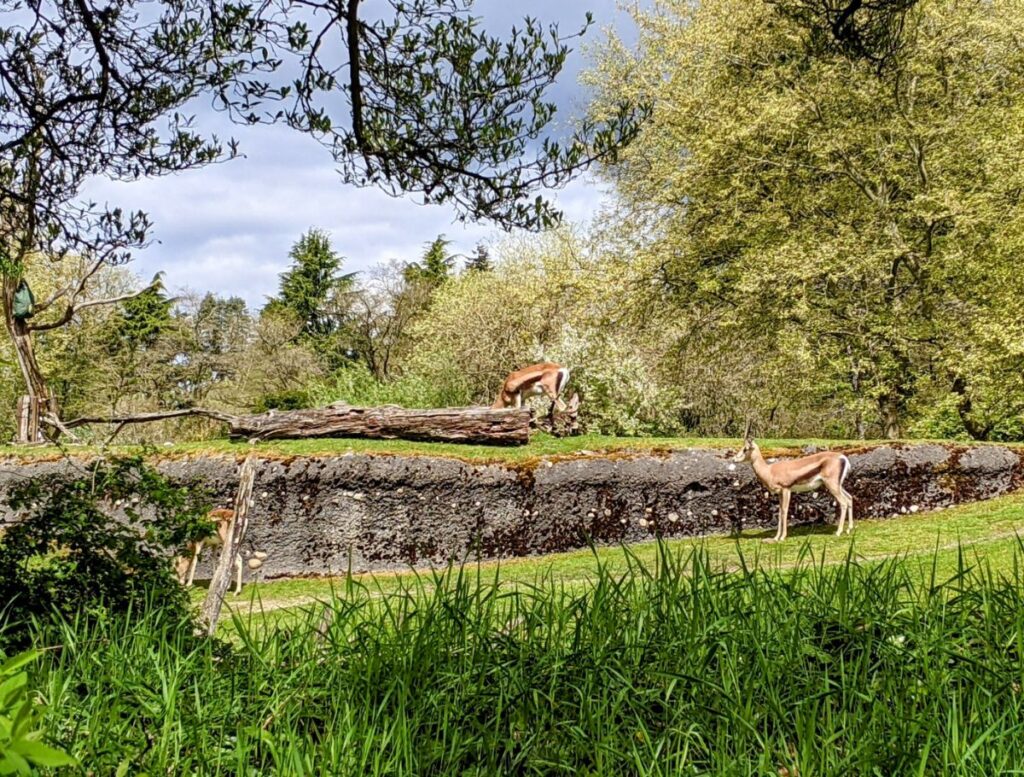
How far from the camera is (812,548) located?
7383 millimetres

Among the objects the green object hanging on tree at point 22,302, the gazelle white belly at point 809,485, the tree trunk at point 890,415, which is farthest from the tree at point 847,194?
the green object hanging on tree at point 22,302

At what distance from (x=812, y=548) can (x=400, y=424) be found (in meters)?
6.15

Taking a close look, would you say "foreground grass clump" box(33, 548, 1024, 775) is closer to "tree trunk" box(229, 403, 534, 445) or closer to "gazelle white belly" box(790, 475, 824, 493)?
"gazelle white belly" box(790, 475, 824, 493)

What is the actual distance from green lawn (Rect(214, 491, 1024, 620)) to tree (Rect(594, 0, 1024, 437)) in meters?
5.59

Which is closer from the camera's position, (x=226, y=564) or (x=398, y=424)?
(x=226, y=564)

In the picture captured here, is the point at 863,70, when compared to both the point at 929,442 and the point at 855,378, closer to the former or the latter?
the point at 855,378

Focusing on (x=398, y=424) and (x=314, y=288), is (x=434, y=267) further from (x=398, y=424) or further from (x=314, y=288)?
(x=398, y=424)

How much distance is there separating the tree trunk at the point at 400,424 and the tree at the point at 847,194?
23.1 feet

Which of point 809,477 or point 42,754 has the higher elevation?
point 42,754

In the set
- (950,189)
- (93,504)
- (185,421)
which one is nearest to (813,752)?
(93,504)

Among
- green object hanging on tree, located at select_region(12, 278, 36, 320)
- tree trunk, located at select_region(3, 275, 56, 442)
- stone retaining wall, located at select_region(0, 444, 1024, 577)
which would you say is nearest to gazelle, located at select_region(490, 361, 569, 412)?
stone retaining wall, located at select_region(0, 444, 1024, 577)

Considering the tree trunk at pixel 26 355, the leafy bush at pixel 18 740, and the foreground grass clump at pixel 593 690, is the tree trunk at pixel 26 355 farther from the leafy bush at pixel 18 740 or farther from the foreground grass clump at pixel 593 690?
the leafy bush at pixel 18 740

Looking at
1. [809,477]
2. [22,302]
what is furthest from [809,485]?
[22,302]

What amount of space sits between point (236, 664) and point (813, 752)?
201cm
